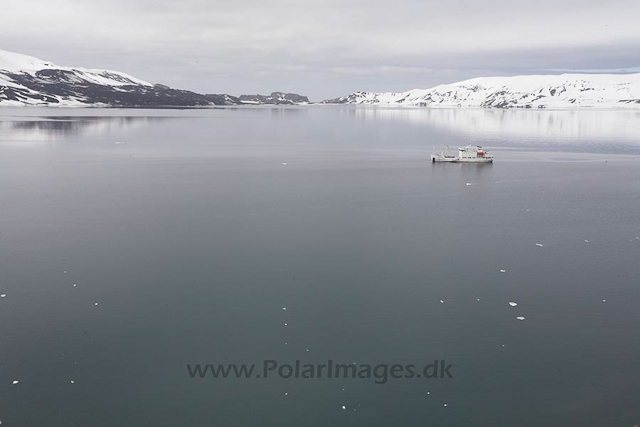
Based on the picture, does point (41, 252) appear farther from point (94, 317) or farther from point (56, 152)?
point (56, 152)

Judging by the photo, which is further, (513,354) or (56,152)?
(56,152)

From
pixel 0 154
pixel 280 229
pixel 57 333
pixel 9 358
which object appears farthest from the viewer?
pixel 0 154

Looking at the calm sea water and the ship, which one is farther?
the ship

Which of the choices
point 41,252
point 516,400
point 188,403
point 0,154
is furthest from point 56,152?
point 516,400

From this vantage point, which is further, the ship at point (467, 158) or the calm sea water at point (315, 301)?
the ship at point (467, 158)

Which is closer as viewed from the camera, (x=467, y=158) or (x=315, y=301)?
(x=315, y=301)

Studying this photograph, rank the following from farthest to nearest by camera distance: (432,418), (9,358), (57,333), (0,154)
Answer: (0,154) < (57,333) < (9,358) < (432,418)

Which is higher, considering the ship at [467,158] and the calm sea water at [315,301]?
the ship at [467,158]

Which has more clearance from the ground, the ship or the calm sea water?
the ship
